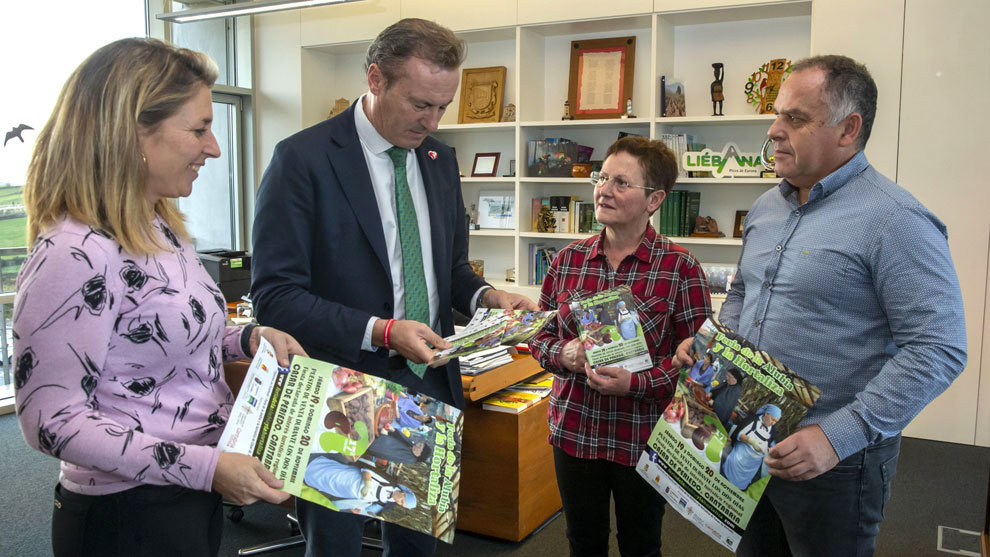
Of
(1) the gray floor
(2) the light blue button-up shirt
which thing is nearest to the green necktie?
(2) the light blue button-up shirt

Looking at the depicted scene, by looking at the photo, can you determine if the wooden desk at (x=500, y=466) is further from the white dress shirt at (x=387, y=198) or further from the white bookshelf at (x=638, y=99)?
the white bookshelf at (x=638, y=99)

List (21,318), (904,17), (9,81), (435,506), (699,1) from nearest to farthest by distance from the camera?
(21,318), (435,506), (904,17), (699,1), (9,81)

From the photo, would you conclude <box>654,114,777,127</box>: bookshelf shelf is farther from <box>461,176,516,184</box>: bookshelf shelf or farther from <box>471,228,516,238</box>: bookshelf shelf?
<box>471,228,516,238</box>: bookshelf shelf

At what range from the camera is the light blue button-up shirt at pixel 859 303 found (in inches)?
59.8

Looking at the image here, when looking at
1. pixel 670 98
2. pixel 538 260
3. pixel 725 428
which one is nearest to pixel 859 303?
pixel 725 428

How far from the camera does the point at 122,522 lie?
50.9 inches

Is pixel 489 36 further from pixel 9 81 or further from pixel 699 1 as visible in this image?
pixel 9 81

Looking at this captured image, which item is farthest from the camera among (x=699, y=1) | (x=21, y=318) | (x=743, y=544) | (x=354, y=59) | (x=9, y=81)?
(x=354, y=59)

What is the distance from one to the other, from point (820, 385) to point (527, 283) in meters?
4.50

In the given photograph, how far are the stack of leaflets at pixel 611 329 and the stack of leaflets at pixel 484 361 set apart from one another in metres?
1.20

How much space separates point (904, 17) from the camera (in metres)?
4.59

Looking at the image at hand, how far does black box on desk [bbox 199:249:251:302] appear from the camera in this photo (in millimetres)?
4277

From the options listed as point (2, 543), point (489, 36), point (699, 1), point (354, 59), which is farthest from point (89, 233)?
point (354, 59)

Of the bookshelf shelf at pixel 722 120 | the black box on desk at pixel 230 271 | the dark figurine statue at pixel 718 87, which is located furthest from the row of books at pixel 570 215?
the black box on desk at pixel 230 271
